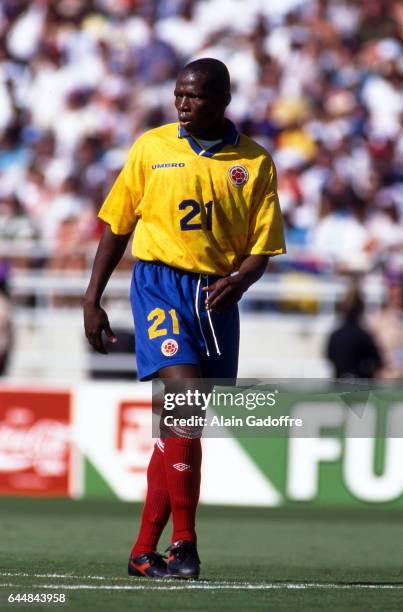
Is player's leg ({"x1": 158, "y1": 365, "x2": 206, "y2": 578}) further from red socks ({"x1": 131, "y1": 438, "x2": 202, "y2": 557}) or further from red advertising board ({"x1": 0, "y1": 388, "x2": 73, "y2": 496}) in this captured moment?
red advertising board ({"x1": 0, "y1": 388, "x2": 73, "y2": 496})

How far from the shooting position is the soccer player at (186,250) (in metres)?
5.57

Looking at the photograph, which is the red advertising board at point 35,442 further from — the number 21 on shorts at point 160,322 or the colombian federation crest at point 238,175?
the colombian federation crest at point 238,175

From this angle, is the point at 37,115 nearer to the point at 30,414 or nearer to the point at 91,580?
the point at 30,414

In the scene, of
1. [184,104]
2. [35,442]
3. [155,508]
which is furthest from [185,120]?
[35,442]

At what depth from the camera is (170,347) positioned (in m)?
5.54

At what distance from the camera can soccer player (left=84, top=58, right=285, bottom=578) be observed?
18.3ft

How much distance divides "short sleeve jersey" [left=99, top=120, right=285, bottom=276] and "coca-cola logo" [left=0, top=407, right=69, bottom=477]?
5.31 metres

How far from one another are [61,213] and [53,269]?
4.29 ft

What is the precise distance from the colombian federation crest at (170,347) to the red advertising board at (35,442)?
17.7 feet

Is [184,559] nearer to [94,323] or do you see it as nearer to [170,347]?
[170,347]

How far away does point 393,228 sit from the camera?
46.3 ft

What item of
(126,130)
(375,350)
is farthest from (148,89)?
(375,350)

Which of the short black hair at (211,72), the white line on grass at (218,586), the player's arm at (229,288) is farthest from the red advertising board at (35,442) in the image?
the short black hair at (211,72)

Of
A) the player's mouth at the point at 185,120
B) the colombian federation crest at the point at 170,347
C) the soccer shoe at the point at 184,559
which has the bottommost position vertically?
the soccer shoe at the point at 184,559
